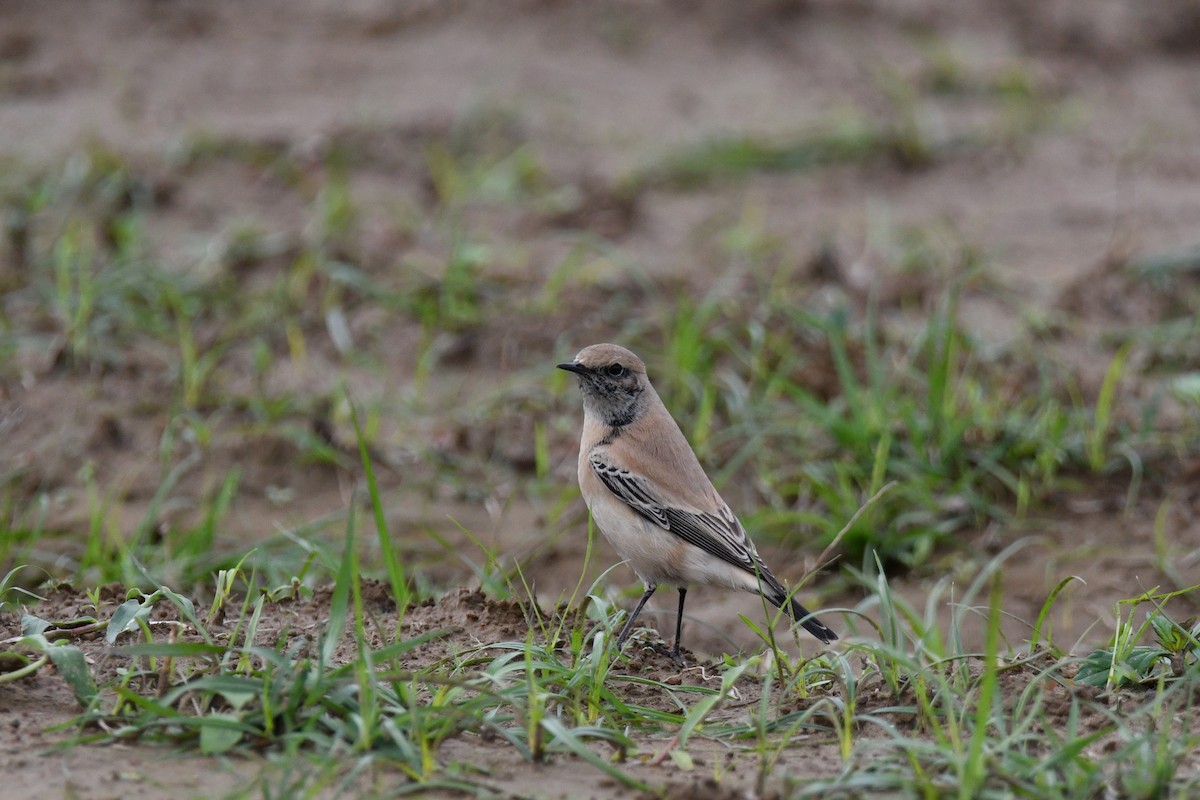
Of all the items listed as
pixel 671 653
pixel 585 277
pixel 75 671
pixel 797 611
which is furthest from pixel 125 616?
pixel 585 277

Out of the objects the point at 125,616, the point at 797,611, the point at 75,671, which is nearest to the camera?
the point at 75,671

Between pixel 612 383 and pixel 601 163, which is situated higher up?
pixel 601 163

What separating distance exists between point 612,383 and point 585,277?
2779mm

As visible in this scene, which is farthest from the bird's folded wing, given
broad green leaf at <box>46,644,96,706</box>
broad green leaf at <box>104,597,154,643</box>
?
broad green leaf at <box>46,644,96,706</box>

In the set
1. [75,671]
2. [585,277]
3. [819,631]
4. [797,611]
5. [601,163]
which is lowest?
[797,611]

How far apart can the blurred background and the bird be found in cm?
55

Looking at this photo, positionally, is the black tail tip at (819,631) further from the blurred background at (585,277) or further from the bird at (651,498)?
the blurred background at (585,277)

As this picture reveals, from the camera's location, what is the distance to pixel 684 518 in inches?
220

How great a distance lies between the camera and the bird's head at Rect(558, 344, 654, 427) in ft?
19.8

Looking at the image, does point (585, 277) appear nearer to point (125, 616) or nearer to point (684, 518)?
point (684, 518)

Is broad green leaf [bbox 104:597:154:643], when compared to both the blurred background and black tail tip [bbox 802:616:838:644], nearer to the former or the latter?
the blurred background

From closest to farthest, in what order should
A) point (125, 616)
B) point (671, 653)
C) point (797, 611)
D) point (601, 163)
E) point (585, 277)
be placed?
point (125, 616), point (671, 653), point (797, 611), point (585, 277), point (601, 163)

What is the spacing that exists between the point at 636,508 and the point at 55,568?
257 centimetres

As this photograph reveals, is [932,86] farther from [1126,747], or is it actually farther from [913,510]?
[1126,747]
